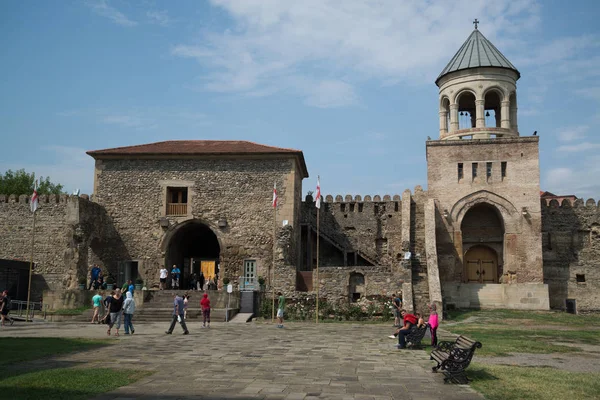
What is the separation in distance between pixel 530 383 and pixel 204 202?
74.2ft

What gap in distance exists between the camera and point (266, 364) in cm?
1170

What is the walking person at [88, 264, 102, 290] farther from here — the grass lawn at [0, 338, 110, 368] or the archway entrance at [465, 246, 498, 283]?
the archway entrance at [465, 246, 498, 283]

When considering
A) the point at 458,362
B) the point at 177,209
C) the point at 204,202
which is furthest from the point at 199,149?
the point at 458,362

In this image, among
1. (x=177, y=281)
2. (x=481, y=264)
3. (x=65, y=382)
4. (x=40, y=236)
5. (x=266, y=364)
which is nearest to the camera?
(x=65, y=382)

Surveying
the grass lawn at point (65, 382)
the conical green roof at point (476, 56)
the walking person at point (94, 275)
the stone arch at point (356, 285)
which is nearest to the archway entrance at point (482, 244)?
the conical green roof at point (476, 56)

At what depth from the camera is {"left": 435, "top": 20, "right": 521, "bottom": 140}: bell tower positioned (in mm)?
31641

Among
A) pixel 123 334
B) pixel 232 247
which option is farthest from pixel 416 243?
pixel 123 334

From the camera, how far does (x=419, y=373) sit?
1081 cm

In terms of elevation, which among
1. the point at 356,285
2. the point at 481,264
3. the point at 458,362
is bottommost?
the point at 458,362

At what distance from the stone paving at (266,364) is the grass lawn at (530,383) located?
1.70 ft

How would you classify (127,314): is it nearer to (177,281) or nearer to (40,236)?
(177,281)

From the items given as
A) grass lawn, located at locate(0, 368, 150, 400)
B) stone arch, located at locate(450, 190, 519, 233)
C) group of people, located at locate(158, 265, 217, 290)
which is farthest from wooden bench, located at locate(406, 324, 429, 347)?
stone arch, located at locate(450, 190, 519, 233)

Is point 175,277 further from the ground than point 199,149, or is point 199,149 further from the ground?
point 199,149

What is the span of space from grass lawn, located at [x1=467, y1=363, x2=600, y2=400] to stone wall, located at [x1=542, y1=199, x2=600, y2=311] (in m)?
24.3
